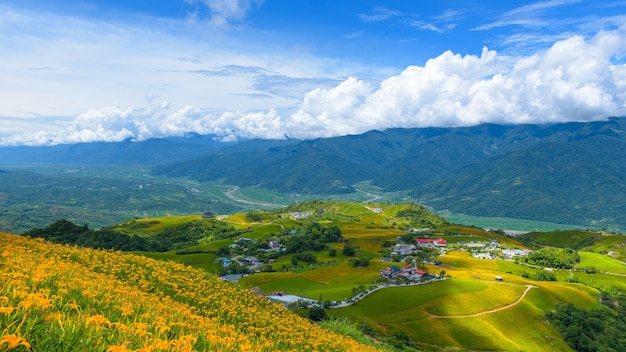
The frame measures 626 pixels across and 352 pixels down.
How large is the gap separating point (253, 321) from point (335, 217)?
18153 cm

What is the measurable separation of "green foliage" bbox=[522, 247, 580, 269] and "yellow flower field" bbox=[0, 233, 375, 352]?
4569 inches

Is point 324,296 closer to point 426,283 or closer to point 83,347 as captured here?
point 426,283

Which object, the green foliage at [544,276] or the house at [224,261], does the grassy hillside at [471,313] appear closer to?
the green foliage at [544,276]

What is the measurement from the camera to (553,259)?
109125mm

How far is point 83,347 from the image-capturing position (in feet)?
18.5

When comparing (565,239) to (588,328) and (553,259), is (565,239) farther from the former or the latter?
(588,328)

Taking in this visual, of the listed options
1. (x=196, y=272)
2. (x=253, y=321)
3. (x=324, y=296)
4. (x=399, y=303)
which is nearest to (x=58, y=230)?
(x=324, y=296)

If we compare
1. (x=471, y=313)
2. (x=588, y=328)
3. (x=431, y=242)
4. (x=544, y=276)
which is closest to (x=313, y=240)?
(x=431, y=242)

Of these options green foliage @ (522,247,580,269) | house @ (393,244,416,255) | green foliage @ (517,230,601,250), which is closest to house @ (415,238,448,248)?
house @ (393,244,416,255)

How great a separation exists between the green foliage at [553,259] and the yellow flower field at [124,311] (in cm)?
11604

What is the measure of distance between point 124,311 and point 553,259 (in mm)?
128769

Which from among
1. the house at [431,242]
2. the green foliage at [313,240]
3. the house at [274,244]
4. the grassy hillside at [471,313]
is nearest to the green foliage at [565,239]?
the house at [431,242]

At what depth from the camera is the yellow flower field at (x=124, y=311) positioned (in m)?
5.75

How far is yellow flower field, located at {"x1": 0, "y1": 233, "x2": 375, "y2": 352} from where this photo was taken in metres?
5.75
